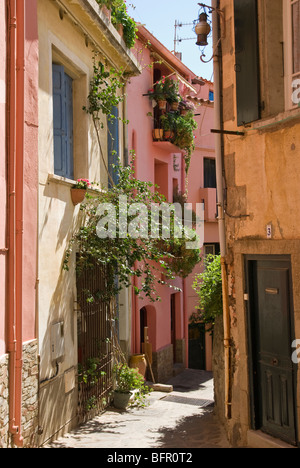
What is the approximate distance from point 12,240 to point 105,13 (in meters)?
5.37

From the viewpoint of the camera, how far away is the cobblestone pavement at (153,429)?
23.4 ft

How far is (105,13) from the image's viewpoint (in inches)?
374

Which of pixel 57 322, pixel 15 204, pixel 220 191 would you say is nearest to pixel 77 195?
pixel 57 322

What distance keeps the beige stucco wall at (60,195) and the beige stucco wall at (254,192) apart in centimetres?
239

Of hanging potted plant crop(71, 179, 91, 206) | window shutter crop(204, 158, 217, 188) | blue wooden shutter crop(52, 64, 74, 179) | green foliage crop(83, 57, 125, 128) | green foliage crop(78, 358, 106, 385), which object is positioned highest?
window shutter crop(204, 158, 217, 188)

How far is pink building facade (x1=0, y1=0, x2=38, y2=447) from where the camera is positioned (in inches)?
229

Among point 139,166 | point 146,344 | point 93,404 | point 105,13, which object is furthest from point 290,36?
point 146,344

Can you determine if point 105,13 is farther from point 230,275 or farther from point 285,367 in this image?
point 285,367

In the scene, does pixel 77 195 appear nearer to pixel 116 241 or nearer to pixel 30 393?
pixel 116 241

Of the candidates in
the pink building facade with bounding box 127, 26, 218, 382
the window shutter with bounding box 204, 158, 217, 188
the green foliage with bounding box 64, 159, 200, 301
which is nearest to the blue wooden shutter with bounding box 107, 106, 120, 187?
the green foliage with bounding box 64, 159, 200, 301

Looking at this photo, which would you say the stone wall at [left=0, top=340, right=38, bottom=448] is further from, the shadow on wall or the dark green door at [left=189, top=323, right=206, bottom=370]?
the dark green door at [left=189, top=323, right=206, bottom=370]

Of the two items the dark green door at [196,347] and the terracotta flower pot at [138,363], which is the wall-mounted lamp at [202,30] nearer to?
the terracotta flower pot at [138,363]

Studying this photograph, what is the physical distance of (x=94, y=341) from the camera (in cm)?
919

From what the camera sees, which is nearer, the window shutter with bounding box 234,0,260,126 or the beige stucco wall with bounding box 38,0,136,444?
the window shutter with bounding box 234,0,260,126
